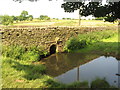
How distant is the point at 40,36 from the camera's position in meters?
18.0

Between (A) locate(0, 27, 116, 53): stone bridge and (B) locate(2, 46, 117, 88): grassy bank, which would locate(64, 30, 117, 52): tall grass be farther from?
(B) locate(2, 46, 117, 88): grassy bank

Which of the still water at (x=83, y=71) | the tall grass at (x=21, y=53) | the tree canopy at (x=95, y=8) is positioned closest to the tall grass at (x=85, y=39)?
the still water at (x=83, y=71)

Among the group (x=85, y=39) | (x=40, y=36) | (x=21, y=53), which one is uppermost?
(x=40, y=36)

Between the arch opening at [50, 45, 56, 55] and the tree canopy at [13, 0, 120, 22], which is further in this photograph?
the arch opening at [50, 45, 56, 55]

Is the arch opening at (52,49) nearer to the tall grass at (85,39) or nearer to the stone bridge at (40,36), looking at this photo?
the stone bridge at (40,36)

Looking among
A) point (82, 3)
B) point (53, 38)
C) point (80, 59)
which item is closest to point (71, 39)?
point (53, 38)

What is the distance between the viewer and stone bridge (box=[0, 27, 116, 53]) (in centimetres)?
1644

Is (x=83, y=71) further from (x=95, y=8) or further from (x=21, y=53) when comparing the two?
(x=21, y=53)

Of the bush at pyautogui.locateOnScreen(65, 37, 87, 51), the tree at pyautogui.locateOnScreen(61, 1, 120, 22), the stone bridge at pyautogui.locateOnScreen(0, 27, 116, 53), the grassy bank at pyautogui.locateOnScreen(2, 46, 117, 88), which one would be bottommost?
the grassy bank at pyautogui.locateOnScreen(2, 46, 117, 88)

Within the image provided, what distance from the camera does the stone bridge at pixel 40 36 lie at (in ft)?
53.9

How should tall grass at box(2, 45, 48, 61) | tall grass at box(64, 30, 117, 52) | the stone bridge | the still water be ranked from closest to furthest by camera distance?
1. the still water
2. tall grass at box(2, 45, 48, 61)
3. the stone bridge
4. tall grass at box(64, 30, 117, 52)

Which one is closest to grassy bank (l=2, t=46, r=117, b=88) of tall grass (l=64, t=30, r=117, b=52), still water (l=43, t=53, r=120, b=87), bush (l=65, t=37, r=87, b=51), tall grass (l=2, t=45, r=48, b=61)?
tall grass (l=2, t=45, r=48, b=61)

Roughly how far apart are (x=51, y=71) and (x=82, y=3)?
6920 millimetres

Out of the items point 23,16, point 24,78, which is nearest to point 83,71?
point 24,78
